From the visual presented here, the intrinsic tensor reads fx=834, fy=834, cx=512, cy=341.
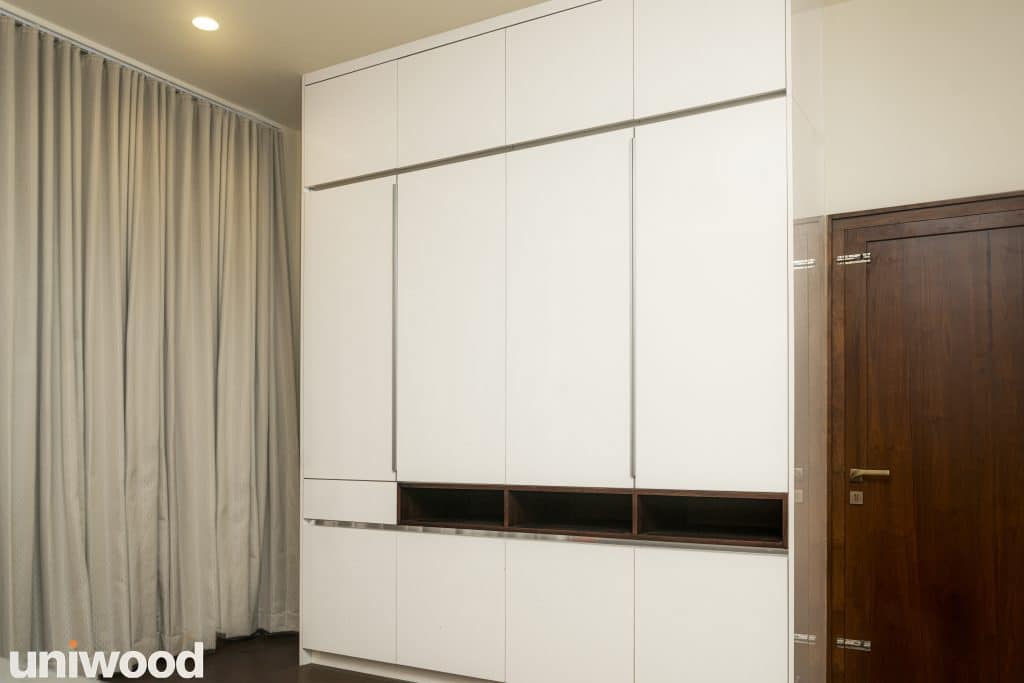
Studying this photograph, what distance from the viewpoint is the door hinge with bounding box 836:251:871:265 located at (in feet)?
10.8

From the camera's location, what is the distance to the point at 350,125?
12.7 feet

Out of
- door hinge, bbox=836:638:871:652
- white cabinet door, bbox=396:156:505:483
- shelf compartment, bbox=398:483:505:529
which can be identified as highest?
white cabinet door, bbox=396:156:505:483

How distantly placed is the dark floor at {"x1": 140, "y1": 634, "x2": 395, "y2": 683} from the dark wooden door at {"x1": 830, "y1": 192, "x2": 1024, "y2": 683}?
2.05 metres

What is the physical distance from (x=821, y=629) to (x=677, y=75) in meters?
2.14

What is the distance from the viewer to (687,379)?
295 centimetres

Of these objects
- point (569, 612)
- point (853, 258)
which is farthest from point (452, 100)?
point (569, 612)

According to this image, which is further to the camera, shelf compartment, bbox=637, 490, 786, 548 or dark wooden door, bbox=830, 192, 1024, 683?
dark wooden door, bbox=830, 192, 1024, 683

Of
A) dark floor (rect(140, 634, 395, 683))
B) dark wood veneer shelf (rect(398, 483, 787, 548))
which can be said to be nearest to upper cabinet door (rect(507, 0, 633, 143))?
dark wood veneer shelf (rect(398, 483, 787, 548))

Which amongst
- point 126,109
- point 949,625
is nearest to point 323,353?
point 126,109

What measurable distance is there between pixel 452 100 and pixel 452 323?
37.6 inches

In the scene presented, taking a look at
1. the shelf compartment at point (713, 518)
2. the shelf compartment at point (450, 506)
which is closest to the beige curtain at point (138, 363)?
the shelf compartment at point (450, 506)

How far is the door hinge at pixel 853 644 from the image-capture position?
3.21 metres

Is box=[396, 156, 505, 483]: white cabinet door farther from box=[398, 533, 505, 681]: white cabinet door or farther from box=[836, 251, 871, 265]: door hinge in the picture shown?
box=[836, 251, 871, 265]: door hinge

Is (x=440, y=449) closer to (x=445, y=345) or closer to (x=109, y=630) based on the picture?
(x=445, y=345)
